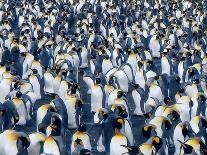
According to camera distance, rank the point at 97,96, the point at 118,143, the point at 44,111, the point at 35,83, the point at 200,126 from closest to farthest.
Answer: the point at 118,143, the point at 200,126, the point at 44,111, the point at 97,96, the point at 35,83

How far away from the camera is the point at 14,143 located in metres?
11.3

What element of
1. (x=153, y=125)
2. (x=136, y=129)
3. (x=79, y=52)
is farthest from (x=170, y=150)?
(x=79, y=52)

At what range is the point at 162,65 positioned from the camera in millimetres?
19250

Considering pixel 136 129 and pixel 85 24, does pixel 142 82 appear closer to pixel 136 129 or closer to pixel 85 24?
pixel 136 129

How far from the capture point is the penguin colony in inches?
465

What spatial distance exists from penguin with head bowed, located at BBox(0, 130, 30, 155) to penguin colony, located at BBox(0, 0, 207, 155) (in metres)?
0.02

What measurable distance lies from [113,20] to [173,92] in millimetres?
11914

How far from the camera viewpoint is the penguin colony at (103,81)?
38.7ft

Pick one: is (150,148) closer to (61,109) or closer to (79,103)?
(61,109)

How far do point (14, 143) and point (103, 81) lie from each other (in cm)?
585

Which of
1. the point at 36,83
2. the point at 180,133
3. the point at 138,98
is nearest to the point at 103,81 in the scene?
the point at 138,98

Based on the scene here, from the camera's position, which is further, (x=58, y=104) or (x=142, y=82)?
(x=142, y=82)

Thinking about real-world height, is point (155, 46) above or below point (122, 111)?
above

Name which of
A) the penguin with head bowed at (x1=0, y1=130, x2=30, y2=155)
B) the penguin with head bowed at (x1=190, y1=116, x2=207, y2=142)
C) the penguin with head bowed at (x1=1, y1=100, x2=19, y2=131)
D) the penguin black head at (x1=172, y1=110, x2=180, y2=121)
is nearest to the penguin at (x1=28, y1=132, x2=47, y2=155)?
the penguin with head bowed at (x1=0, y1=130, x2=30, y2=155)
